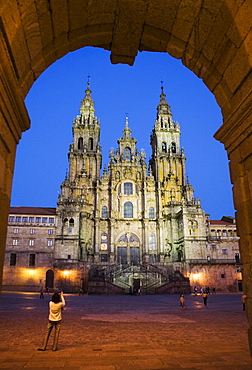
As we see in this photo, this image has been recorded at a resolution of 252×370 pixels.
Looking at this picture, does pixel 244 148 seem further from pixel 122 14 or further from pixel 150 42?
pixel 122 14

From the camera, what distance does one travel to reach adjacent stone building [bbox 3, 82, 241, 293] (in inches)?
1850

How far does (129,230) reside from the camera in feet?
185

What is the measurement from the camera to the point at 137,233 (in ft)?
185

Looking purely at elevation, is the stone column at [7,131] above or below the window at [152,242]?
below

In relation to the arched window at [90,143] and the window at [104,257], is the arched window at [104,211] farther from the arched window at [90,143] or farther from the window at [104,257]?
the arched window at [90,143]

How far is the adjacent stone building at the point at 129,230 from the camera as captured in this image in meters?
47.0

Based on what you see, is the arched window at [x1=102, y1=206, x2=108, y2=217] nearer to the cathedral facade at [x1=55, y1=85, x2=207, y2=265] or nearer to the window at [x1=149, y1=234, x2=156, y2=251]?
the cathedral facade at [x1=55, y1=85, x2=207, y2=265]

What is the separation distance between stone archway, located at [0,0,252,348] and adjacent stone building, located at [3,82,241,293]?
3662 centimetres

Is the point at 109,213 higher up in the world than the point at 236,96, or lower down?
higher up

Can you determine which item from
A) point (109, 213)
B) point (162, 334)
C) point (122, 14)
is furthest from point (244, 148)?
point (109, 213)

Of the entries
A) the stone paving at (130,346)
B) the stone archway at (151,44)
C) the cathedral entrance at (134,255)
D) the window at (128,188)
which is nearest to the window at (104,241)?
the cathedral entrance at (134,255)

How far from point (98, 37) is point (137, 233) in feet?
165

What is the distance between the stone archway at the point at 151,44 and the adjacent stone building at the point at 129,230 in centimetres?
3662

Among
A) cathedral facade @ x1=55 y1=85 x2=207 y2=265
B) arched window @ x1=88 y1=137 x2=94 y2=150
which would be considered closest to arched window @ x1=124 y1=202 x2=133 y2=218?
cathedral facade @ x1=55 y1=85 x2=207 y2=265
